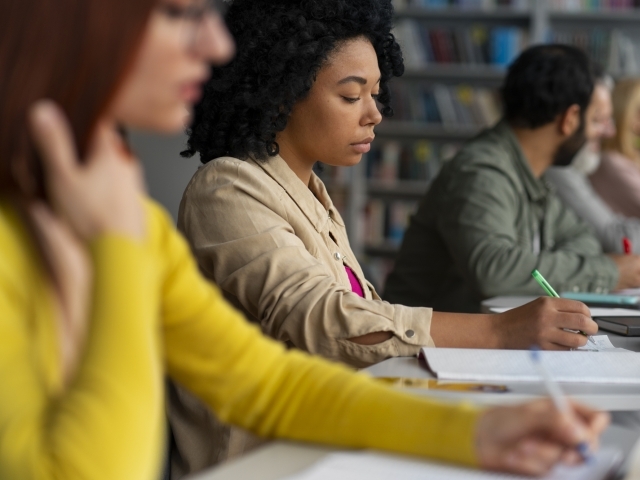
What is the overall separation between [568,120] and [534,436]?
82.4 inches

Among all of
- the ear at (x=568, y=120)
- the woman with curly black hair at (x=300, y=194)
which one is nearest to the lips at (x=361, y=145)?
the woman with curly black hair at (x=300, y=194)

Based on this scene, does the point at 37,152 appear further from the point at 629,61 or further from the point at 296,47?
the point at 629,61

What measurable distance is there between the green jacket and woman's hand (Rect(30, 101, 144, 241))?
5.47ft

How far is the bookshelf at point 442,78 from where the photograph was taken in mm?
4738

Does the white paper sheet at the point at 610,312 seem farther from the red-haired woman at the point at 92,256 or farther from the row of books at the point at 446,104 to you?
the row of books at the point at 446,104

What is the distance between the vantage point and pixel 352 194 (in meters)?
5.04

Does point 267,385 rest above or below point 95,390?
below

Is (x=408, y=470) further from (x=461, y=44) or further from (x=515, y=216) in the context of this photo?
(x=461, y=44)

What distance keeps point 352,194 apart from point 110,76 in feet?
14.5

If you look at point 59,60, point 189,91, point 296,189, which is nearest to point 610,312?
point 296,189

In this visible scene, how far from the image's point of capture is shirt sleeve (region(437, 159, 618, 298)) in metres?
2.18

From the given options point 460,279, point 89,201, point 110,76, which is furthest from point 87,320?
point 460,279

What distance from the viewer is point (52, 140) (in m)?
0.60

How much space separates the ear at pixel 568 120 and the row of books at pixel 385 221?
7.85 ft
